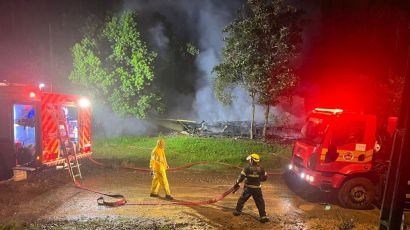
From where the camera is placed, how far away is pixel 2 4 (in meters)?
24.9

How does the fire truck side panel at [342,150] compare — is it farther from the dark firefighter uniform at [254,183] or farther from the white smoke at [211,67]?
the white smoke at [211,67]

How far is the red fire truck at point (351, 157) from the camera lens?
27.6 feet

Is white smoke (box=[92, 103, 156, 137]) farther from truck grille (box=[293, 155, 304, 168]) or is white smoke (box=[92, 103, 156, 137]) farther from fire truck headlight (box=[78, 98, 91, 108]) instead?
truck grille (box=[293, 155, 304, 168])

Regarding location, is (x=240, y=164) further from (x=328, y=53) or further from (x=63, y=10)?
(x=328, y=53)

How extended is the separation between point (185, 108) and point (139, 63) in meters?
6.65

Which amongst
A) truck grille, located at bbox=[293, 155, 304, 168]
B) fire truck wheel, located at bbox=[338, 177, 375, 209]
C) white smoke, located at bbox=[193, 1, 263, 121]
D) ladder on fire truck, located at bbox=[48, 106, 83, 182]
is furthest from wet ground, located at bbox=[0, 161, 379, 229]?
white smoke, located at bbox=[193, 1, 263, 121]

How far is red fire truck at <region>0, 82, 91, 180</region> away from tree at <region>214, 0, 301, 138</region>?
9633 mm

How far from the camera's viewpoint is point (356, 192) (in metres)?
8.62

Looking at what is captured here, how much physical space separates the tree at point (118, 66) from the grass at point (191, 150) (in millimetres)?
2275

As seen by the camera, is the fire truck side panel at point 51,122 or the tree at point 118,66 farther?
the tree at point 118,66

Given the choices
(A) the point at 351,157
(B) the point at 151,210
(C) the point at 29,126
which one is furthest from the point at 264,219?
(C) the point at 29,126

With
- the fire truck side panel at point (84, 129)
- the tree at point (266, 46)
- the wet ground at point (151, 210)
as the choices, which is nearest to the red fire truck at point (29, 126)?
the wet ground at point (151, 210)

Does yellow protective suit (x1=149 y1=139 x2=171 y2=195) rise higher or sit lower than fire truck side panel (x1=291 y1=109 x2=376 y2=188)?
lower

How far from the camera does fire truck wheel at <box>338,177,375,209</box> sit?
8.60 meters
